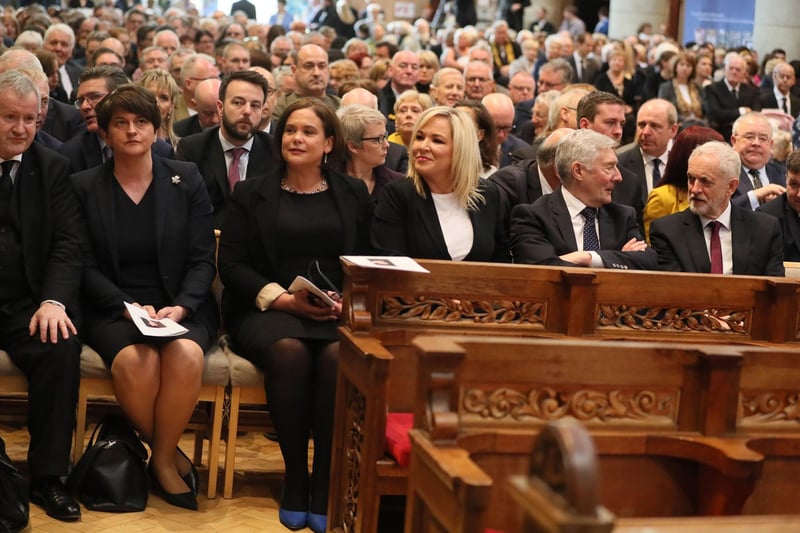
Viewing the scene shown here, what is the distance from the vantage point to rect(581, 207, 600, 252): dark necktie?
16.1ft

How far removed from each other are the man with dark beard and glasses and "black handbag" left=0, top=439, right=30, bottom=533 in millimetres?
2021

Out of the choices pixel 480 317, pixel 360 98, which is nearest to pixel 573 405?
pixel 480 317

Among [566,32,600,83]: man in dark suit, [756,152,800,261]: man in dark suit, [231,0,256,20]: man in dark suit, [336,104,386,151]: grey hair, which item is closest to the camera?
[336,104,386,151]: grey hair

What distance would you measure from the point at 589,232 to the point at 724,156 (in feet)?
2.20

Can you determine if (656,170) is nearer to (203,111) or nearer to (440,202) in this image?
(440,202)

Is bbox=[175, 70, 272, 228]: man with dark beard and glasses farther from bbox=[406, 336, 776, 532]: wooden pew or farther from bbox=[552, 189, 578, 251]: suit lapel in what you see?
bbox=[406, 336, 776, 532]: wooden pew

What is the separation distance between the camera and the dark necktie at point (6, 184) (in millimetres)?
4543

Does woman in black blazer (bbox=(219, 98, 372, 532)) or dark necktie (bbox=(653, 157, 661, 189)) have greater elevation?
dark necktie (bbox=(653, 157, 661, 189))

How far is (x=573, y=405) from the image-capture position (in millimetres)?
3029

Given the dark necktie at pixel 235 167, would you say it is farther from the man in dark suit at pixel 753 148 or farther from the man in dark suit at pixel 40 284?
the man in dark suit at pixel 753 148

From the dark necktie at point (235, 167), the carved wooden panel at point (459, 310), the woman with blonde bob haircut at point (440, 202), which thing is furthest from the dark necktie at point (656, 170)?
the carved wooden panel at point (459, 310)

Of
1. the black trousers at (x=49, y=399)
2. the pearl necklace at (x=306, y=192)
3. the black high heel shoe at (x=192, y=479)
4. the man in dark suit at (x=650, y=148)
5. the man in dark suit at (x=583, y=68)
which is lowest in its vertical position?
the black high heel shoe at (x=192, y=479)

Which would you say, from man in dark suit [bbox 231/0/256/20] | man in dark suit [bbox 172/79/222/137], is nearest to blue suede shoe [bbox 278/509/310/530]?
man in dark suit [bbox 172/79/222/137]

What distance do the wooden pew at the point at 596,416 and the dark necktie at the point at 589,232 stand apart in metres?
1.81
